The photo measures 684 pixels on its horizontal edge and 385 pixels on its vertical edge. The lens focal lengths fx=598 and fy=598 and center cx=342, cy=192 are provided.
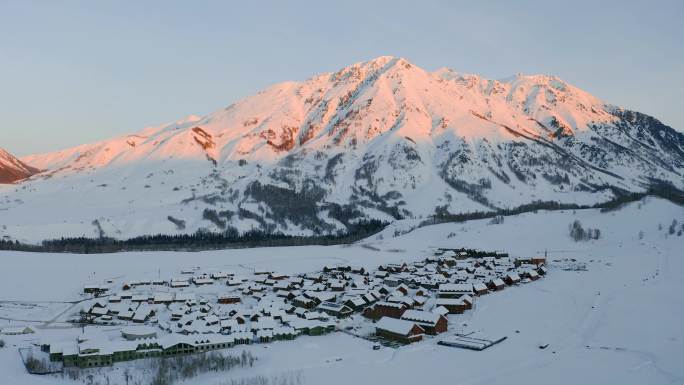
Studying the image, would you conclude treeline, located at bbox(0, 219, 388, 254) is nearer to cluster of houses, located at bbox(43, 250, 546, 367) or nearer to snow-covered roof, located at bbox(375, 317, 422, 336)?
cluster of houses, located at bbox(43, 250, 546, 367)

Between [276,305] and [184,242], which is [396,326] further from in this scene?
[184,242]

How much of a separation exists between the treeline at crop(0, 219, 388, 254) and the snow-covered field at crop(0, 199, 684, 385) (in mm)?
21678

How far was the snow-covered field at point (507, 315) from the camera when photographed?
38.7 meters

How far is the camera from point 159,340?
46719 mm

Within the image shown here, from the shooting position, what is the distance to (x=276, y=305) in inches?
2403

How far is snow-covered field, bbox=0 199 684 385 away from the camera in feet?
127

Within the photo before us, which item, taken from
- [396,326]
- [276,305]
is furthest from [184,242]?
[396,326]

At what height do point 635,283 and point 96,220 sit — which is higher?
point 96,220

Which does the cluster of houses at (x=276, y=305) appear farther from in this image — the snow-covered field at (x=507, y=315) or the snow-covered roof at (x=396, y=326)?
the snow-covered field at (x=507, y=315)

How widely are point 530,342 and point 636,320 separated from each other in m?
12.1

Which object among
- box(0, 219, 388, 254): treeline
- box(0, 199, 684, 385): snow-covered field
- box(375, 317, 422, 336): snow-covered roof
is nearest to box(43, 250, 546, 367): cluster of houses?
box(375, 317, 422, 336): snow-covered roof

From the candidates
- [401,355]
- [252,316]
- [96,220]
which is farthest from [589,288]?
[96,220]

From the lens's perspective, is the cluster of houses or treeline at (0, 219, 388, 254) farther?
treeline at (0, 219, 388, 254)

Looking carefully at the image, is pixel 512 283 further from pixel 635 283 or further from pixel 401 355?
pixel 401 355
